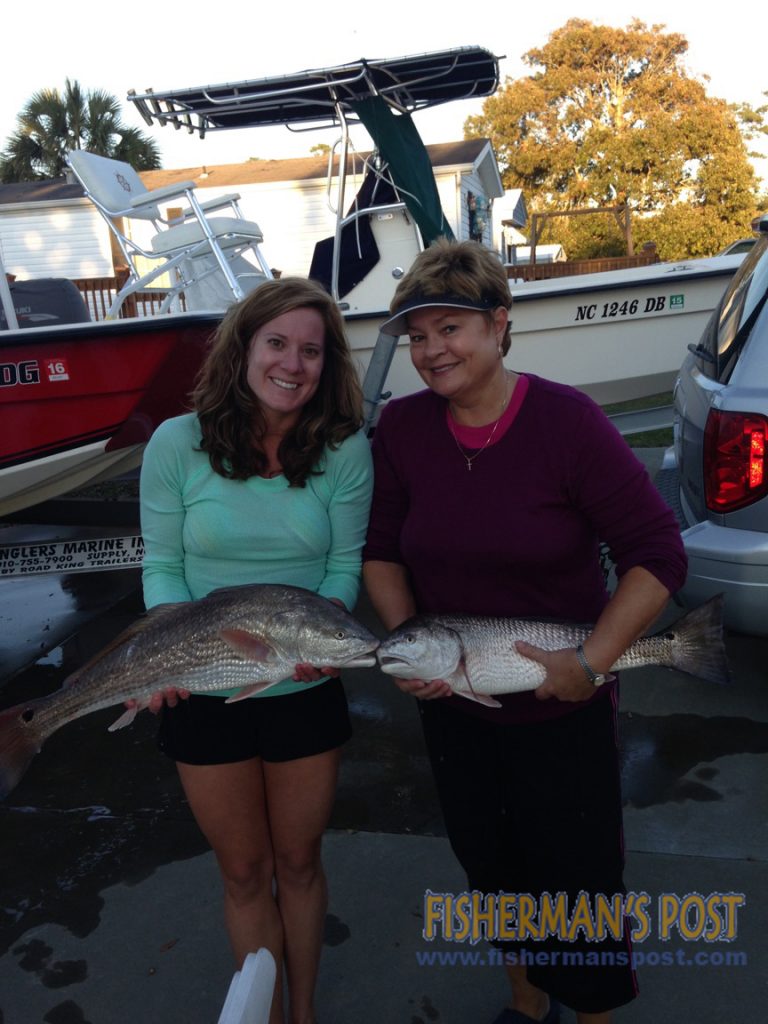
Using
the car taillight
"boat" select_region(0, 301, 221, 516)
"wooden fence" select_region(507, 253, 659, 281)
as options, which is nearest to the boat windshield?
"boat" select_region(0, 301, 221, 516)

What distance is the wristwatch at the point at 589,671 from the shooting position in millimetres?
2021

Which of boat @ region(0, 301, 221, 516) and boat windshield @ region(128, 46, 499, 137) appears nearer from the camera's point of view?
boat @ region(0, 301, 221, 516)

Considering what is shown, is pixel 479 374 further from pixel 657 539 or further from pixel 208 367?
pixel 208 367

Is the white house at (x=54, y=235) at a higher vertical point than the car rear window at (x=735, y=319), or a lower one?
lower

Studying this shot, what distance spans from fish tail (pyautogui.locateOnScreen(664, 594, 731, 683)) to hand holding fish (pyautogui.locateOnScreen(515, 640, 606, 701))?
289 mm

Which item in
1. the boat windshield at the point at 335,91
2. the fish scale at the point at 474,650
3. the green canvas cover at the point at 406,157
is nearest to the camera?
the fish scale at the point at 474,650

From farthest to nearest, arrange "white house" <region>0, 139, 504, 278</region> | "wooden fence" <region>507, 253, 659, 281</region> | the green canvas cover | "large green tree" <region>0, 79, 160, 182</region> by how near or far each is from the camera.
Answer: "large green tree" <region>0, 79, 160, 182</region>, "white house" <region>0, 139, 504, 278</region>, "wooden fence" <region>507, 253, 659, 281</region>, the green canvas cover

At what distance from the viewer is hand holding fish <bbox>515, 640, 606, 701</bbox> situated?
6.64 ft

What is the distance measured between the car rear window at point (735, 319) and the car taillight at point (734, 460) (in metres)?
0.26

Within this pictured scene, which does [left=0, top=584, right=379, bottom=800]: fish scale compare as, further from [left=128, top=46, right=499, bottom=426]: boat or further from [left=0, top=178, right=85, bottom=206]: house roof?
[left=0, top=178, right=85, bottom=206]: house roof

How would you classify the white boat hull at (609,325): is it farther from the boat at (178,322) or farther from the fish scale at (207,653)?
the fish scale at (207,653)

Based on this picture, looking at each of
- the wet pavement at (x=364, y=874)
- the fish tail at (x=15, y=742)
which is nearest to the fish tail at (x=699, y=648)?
the wet pavement at (x=364, y=874)

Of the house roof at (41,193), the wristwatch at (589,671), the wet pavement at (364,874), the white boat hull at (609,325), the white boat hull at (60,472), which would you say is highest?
the house roof at (41,193)

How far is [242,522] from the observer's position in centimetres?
224
